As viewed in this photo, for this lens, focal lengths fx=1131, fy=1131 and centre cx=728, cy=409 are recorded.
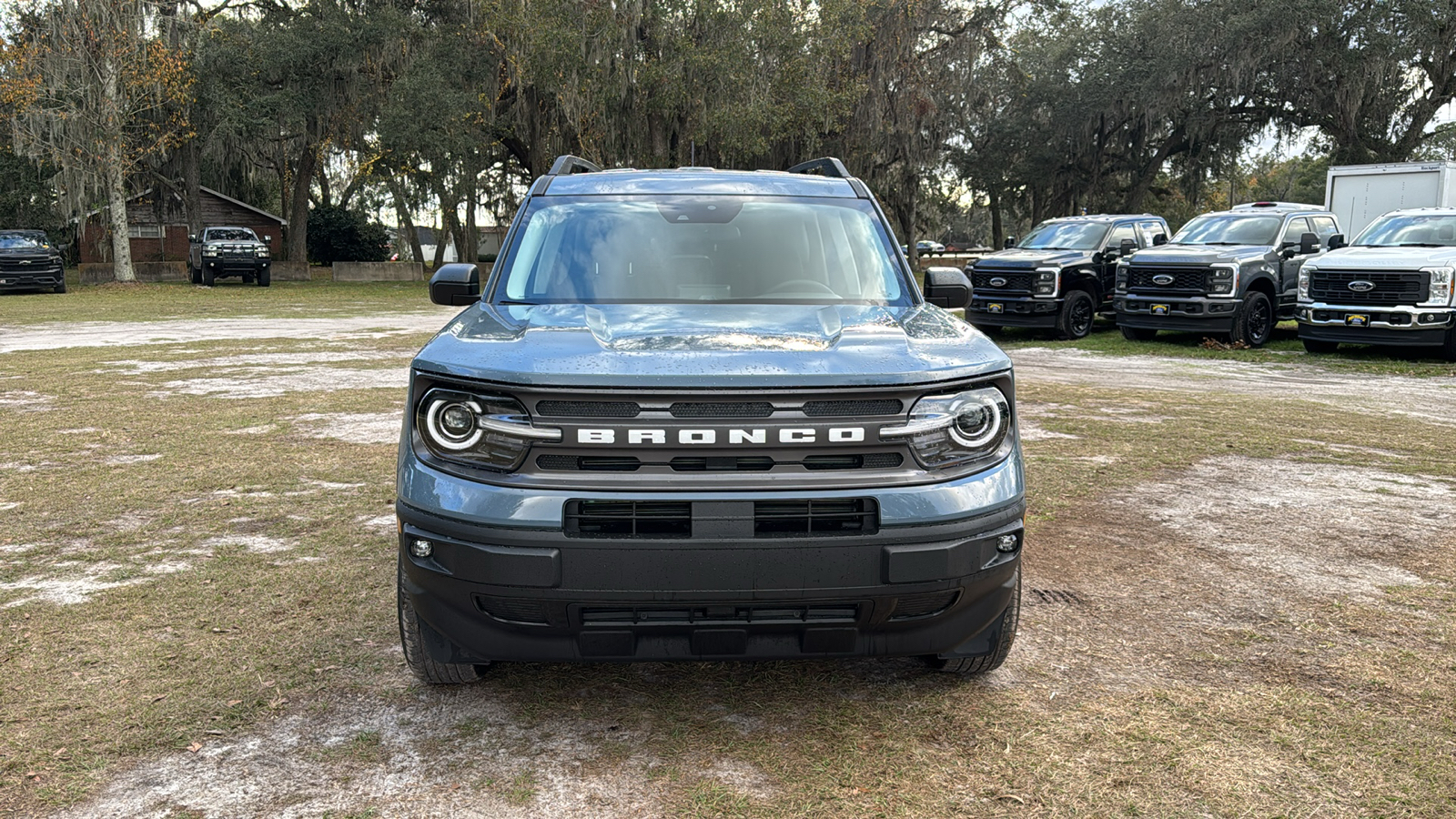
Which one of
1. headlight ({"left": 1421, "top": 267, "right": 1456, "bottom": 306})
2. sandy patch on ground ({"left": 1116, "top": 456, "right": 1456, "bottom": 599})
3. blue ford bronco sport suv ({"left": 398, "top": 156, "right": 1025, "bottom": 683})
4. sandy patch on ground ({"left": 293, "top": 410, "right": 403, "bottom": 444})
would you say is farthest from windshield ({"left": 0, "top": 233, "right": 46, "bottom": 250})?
blue ford bronco sport suv ({"left": 398, "top": 156, "right": 1025, "bottom": 683})

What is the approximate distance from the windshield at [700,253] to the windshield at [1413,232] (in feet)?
44.8

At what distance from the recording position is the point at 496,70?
33.5 meters

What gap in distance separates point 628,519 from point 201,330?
705 inches

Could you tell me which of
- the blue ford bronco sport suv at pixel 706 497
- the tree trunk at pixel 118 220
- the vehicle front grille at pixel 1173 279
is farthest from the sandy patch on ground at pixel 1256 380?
the tree trunk at pixel 118 220

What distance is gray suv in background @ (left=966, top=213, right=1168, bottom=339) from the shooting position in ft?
58.6

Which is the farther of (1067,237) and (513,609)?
(1067,237)

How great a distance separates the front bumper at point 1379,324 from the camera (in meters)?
14.2

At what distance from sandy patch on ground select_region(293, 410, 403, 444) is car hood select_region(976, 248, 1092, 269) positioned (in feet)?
37.9

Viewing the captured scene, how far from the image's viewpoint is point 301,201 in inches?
1553

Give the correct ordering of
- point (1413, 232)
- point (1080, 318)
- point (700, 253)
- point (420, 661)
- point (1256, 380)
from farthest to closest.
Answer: point (1080, 318), point (1413, 232), point (1256, 380), point (700, 253), point (420, 661)

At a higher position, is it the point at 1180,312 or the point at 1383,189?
the point at 1383,189

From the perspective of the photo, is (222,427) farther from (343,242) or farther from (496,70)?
(343,242)

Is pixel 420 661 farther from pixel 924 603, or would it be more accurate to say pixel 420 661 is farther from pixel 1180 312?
pixel 1180 312

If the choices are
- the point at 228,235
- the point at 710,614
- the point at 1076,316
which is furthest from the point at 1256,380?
the point at 228,235
